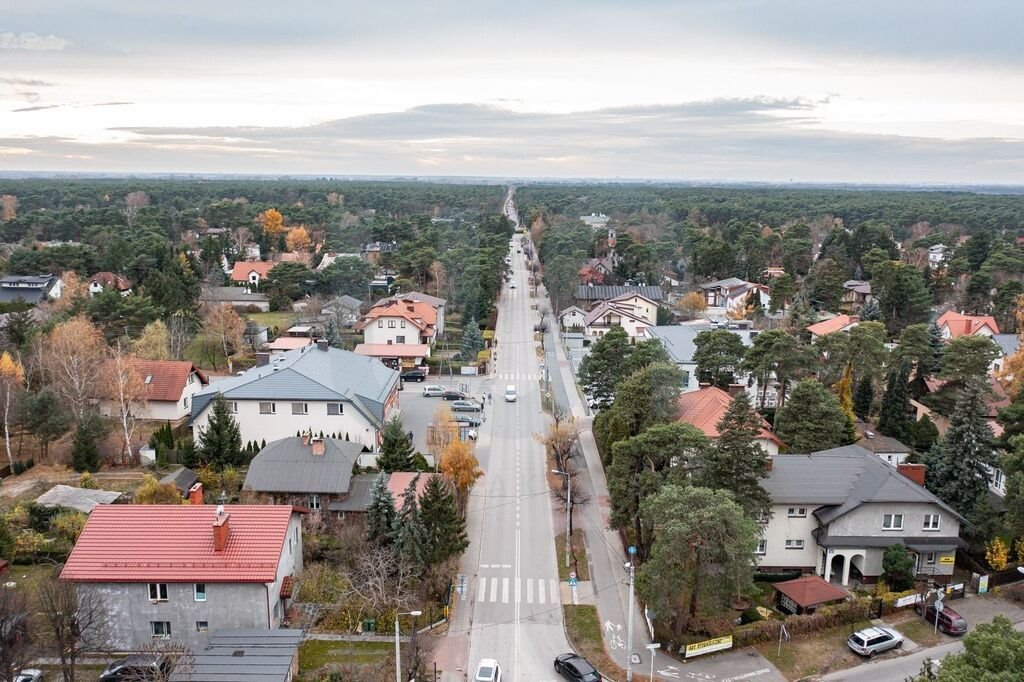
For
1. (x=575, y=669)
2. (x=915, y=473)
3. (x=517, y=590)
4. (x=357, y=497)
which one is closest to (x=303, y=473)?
(x=357, y=497)

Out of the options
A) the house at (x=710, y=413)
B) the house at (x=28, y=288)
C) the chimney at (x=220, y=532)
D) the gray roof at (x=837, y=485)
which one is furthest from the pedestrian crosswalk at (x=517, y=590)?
the house at (x=28, y=288)

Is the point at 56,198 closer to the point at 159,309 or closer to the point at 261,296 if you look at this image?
the point at 261,296

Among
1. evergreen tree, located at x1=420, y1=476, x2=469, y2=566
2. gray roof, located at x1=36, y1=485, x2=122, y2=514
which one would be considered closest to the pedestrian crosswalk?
evergreen tree, located at x1=420, y1=476, x2=469, y2=566

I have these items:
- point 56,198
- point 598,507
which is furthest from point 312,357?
point 56,198

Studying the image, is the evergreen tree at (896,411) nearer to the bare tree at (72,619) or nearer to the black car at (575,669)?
the black car at (575,669)

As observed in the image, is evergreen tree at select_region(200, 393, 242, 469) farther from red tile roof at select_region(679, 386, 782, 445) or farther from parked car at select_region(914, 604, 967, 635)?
parked car at select_region(914, 604, 967, 635)
